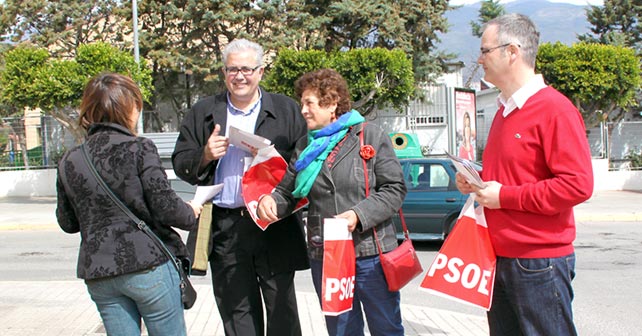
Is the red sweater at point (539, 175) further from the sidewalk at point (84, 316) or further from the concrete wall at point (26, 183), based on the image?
the concrete wall at point (26, 183)

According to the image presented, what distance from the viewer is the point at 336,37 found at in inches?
999

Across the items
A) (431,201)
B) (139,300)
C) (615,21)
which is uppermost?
(615,21)

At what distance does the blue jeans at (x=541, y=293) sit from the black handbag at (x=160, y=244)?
59.5 inches

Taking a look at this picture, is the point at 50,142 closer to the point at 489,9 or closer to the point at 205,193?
the point at 205,193

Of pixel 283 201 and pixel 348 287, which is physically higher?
pixel 283 201

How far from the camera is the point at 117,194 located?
9.30 feet

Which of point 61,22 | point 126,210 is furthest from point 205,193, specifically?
point 61,22

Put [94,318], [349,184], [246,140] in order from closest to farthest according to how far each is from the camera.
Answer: [349,184]
[246,140]
[94,318]

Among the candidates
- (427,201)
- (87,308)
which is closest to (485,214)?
(87,308)

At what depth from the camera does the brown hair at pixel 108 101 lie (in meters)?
2.94

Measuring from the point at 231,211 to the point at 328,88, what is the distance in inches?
37.0

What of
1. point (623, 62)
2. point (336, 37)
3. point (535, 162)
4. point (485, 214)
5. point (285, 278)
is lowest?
point (285, 278)

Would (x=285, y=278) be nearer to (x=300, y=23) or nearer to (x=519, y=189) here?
(x=519, y=189)

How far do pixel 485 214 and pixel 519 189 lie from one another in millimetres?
308
